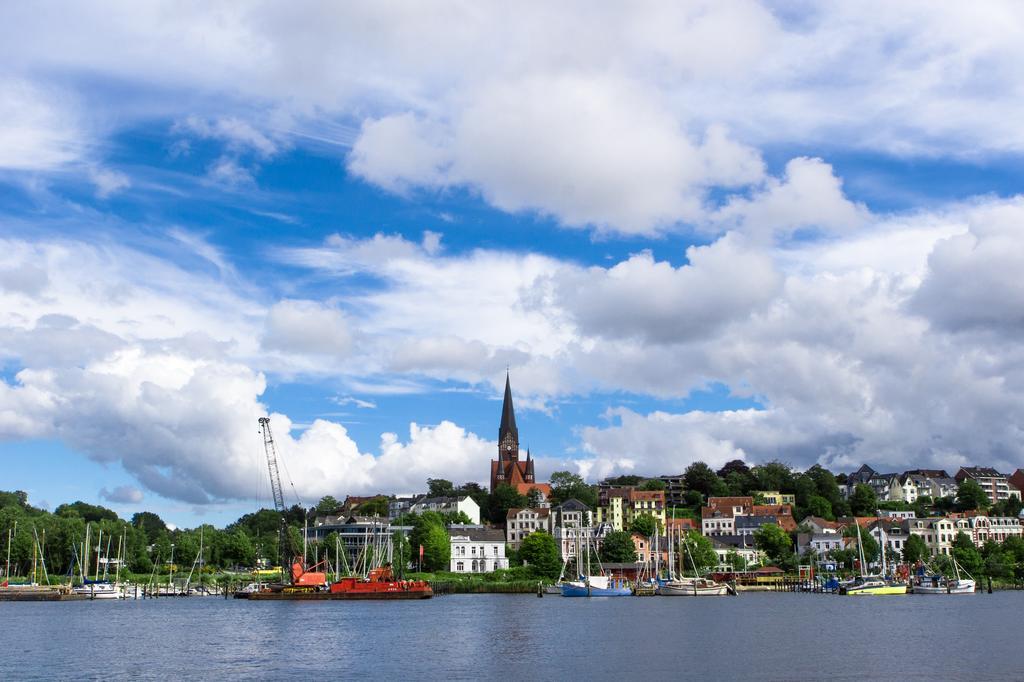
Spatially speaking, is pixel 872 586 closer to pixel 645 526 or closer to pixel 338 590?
pixel 645 526

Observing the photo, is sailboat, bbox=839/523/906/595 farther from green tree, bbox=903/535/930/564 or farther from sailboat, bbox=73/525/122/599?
sailboat, bbox=73/525/122/599

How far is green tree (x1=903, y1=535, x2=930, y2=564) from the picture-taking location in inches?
6747

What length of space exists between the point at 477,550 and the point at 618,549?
26.8 m

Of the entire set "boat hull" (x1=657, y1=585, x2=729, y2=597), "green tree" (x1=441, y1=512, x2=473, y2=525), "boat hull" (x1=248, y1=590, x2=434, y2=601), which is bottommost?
"boat hull" (x1=657, y1=585, x2=729, y2=597)

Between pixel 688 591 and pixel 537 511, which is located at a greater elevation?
pixel 537 511

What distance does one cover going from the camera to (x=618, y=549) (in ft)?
527

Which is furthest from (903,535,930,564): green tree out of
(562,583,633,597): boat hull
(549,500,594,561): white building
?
(562,583,633,597): boat hull

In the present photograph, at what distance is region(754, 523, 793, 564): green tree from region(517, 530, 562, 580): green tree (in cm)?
Answer: 3711

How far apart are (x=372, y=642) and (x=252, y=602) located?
2534 inches

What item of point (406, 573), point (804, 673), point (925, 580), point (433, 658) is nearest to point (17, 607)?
point (406, 573)

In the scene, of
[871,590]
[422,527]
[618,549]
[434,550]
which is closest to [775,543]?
[618,549]

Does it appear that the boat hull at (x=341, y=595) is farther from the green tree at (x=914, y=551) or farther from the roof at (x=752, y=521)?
the green tree at (x=914, y=551)

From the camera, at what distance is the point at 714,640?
6912cm

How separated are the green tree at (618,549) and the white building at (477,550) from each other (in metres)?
21.1
